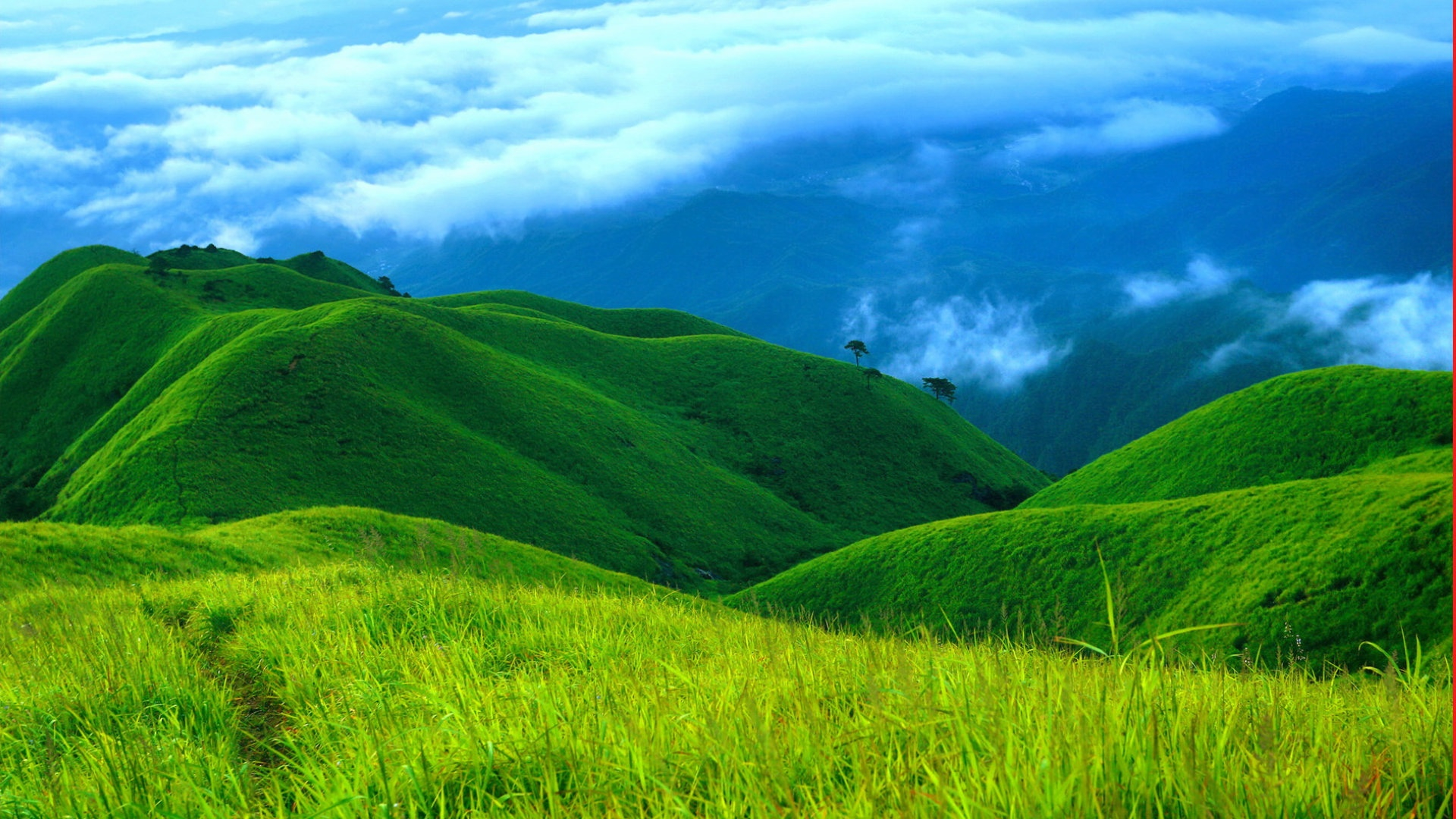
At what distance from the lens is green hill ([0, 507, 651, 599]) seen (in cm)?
2389

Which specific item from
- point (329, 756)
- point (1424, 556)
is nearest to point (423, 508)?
point (1424, 556)

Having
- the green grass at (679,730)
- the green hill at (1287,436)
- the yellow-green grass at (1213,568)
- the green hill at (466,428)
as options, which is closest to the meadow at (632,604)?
the green grass at (679,730)

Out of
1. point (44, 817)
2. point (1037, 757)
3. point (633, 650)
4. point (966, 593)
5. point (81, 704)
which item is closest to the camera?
point (1037, 757)

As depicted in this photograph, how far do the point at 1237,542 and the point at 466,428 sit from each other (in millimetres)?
78749

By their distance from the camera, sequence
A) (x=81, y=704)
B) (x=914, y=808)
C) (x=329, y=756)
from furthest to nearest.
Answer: (x=81, y=704)
(x=329, y=756)
(x=914, y=808)

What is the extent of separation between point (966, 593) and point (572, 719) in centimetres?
4707

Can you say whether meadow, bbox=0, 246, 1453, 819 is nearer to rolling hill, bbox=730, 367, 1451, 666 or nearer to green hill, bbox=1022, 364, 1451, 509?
rolling hill, bbox=730, 367, 1451, 666

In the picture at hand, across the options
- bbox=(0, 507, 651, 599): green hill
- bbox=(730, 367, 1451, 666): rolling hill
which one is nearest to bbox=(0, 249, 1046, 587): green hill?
bbox=(0, 507, 651, 599): green hill

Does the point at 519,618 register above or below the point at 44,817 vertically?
above

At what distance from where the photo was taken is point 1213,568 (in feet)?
125

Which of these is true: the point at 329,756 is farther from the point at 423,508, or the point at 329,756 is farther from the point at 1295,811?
the point at 423,508

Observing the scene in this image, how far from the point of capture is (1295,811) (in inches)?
115

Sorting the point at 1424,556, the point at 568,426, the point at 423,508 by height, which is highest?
the point at 568,426

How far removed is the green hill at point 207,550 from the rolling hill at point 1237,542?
41.8 ft
